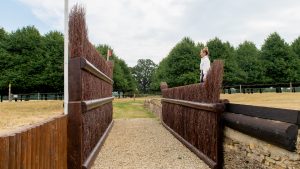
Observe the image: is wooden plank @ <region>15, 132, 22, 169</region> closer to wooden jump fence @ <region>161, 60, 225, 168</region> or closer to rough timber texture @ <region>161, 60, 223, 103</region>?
wooden jump fence @ <region>161, 60, 225, 168</region>

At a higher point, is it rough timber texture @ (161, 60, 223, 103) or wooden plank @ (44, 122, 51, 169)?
rough timber texture @ (161, 60, 223, 103)

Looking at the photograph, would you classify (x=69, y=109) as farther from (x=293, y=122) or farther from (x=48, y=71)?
(x=48, y=71)

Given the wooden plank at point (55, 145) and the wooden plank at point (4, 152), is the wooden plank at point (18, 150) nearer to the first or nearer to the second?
the wooden plank at point (4, 152)

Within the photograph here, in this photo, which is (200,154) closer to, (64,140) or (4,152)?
(64,140)

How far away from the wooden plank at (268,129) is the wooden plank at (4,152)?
9.06ft

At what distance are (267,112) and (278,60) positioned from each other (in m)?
45.9

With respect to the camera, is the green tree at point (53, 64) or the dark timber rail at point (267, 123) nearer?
the dark timber rail at point (267, 123)

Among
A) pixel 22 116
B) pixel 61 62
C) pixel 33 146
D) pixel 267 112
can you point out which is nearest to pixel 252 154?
pixel 267 112

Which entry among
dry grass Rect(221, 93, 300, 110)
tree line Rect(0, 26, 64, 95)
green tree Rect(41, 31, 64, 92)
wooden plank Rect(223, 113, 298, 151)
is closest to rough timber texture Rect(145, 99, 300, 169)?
wooden plank Rect(223, 113, 298, 151)

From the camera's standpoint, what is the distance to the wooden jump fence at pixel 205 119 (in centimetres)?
672

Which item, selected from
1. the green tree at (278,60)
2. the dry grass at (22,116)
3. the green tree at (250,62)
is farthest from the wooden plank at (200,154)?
the green tree at (250,62)

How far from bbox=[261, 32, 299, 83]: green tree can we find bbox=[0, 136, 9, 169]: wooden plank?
4809cm

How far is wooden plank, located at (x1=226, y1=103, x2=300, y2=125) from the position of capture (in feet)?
13.8

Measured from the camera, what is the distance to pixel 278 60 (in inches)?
1913
